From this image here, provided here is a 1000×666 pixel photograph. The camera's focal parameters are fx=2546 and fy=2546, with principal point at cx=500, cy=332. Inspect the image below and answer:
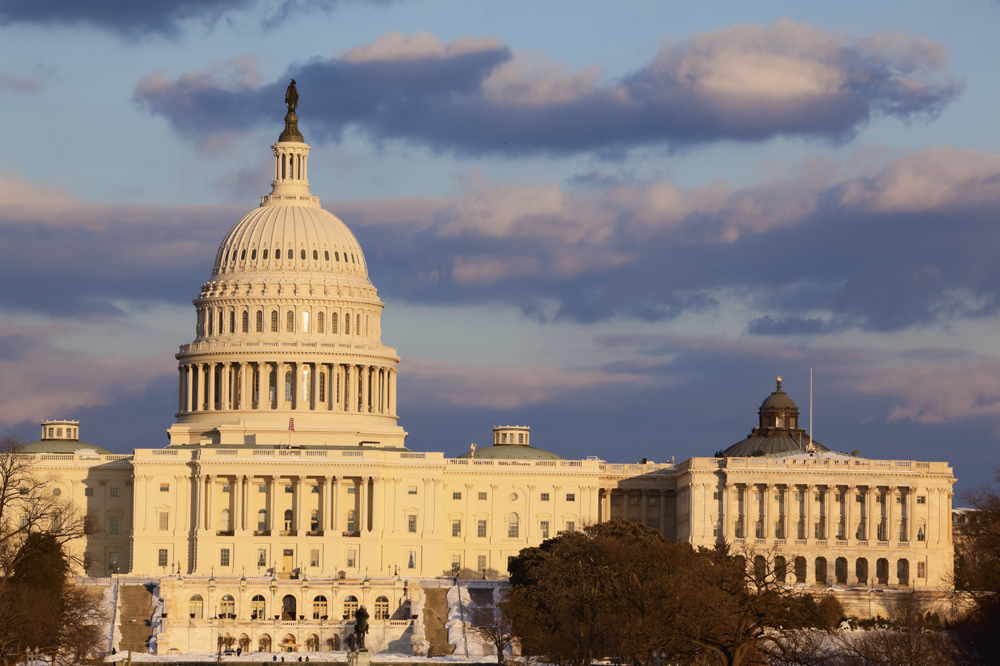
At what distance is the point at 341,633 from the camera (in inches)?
6988

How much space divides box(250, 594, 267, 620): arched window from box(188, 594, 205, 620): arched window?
3673 mm

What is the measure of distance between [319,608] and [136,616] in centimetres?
1502

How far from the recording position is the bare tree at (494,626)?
166750 mm

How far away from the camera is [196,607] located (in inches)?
7269

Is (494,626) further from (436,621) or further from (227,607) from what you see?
(227,607)

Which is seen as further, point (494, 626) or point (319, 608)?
point (319, 608)

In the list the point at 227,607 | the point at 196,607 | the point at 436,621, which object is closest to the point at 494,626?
the point at 436,621

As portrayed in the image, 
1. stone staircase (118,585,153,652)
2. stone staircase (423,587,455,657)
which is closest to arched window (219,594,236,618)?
stone staircase (118,585,153,652)

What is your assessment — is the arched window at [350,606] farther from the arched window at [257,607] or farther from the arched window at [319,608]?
the arched window at [257,607]

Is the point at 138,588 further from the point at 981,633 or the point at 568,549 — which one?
the point at 981,633

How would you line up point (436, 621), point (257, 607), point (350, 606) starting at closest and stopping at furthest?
1. point (436, 621)
2. point (257, 607)
3. point (350, 606)

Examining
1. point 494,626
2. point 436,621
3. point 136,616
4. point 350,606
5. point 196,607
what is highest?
point 350,606

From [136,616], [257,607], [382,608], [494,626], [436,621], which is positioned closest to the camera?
[494,626]

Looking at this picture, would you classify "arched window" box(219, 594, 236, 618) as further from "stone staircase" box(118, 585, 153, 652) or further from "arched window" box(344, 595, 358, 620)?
"arched window" box(344, 595, 358, 620)
